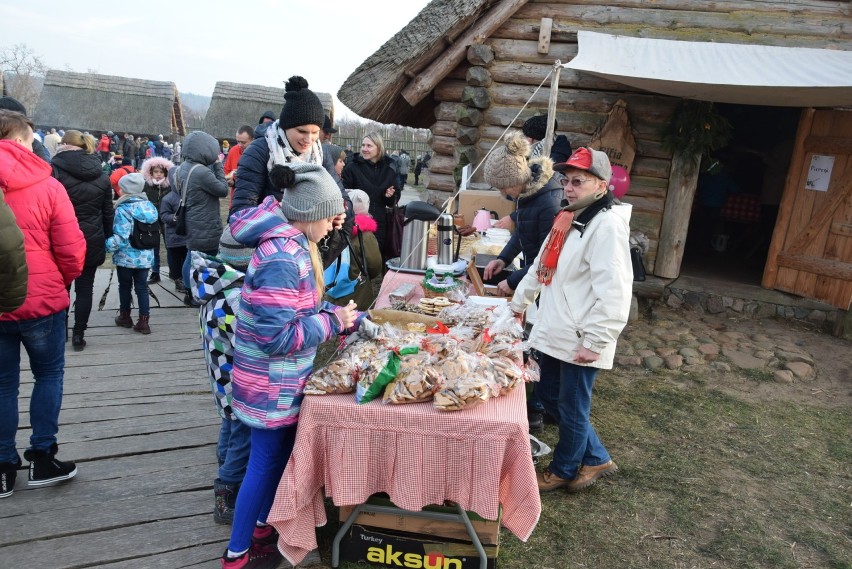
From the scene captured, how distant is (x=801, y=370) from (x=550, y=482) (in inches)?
145

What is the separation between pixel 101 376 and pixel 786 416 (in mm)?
5541

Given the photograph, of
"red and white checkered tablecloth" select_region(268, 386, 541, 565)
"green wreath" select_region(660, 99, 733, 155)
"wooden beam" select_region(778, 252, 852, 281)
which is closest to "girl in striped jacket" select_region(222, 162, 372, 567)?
"red and white checkered tablecloth" select_region(268, 386, 541, 565)

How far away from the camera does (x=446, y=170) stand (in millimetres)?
7512

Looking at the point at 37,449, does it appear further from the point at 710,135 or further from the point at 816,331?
the point at 816,331

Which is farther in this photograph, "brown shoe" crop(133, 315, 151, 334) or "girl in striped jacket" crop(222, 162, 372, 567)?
"brown shoe" crop(133, 315, 151, 334)

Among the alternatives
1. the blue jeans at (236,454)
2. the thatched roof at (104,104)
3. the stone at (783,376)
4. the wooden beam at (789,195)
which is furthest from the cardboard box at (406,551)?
the thatched roof at (104,104)

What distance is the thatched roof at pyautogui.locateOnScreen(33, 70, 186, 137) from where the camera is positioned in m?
26.7

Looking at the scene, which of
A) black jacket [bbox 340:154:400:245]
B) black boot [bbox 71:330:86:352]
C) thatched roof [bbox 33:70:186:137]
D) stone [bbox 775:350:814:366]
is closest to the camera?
black boot [bbox 71:330:86:352]

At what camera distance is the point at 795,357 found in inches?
233

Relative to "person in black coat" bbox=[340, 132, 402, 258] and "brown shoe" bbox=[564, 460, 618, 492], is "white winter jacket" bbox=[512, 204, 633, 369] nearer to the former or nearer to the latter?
"brown shoe" bbox=[564, 460, 618, 492]

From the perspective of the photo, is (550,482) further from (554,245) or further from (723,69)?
(723,69)

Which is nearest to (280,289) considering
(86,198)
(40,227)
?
(40,227)

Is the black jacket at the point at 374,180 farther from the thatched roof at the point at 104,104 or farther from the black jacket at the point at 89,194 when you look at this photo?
the thatched roof at the point at 104,104

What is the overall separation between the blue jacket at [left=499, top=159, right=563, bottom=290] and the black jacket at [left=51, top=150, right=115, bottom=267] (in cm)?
343
